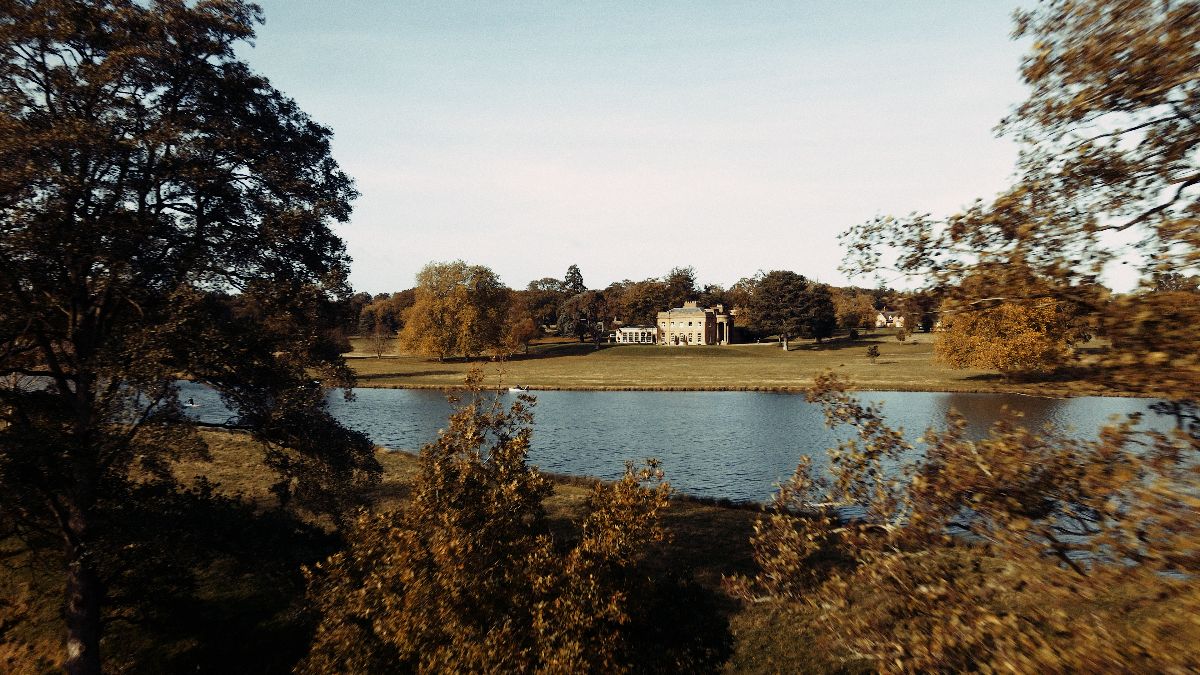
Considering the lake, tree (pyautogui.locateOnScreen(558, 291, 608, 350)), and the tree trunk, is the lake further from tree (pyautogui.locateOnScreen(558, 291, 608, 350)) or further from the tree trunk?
tree (pyautogui.locateOnScreen(558, 291, 608, 350))

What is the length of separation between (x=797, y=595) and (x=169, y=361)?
12300 mm

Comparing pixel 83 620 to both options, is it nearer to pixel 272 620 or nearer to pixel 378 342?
pixel 272 620

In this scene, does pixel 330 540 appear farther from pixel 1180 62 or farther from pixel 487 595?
pixel 1180 62

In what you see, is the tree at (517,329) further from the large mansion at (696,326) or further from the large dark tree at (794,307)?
the large dark tree at (794,307)

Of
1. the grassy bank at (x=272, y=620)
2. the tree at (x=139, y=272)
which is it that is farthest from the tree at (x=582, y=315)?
the tree at (x=139, y=272)

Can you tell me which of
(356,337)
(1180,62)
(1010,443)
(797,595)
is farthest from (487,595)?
(356,337)

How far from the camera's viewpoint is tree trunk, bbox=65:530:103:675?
13.3 metres

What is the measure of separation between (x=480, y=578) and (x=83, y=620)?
1072 cm

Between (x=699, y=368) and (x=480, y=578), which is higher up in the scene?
(x=480, y=578)

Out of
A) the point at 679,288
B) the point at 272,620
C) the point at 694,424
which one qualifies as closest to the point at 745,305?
the point at 679,288

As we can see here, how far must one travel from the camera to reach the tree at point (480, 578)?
8.53 m

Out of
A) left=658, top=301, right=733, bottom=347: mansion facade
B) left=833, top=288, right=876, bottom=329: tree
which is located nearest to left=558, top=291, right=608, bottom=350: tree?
left=658, top=301, right=733, bottom=347: mansion facade

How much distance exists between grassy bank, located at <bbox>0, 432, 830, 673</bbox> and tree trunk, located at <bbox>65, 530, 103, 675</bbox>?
39.6 inches

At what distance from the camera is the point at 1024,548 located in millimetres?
5352
